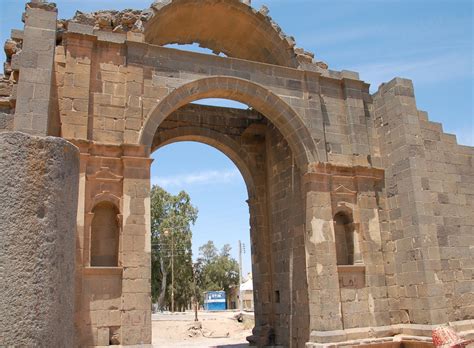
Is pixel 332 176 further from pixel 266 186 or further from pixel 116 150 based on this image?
pixel 116 150

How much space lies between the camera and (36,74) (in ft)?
24.8

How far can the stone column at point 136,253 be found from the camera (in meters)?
7.62

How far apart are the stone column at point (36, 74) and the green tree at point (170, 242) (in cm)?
2879

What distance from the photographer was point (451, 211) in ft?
33.4

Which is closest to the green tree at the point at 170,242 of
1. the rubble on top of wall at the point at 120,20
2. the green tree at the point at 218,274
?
the green tree at the point at 218,274

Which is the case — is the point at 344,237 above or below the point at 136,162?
below

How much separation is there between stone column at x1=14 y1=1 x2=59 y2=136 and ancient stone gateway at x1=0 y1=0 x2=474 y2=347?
24 millimetres

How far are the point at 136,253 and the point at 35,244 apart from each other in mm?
5552

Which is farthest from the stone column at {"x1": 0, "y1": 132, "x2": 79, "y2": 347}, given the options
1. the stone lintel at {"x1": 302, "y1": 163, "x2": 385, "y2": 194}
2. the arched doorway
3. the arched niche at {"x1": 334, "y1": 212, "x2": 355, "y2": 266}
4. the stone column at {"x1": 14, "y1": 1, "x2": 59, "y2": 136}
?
the arched niche at {"x1": 334, "y1": 212, "x2": 355, "y2": 266}

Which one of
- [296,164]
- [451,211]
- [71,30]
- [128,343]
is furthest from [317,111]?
[128,343]

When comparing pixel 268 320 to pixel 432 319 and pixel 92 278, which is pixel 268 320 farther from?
pixel 92 278

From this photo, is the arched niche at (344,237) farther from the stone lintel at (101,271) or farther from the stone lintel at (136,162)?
the stone lintel at (101,271)

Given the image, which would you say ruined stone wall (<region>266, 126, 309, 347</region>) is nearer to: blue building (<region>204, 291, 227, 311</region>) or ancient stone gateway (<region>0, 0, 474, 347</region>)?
ancient stone gateway (<region>0, 0, 474, 347</region>)

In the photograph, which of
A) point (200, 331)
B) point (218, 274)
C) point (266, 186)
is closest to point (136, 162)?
point (266, 186)
